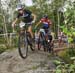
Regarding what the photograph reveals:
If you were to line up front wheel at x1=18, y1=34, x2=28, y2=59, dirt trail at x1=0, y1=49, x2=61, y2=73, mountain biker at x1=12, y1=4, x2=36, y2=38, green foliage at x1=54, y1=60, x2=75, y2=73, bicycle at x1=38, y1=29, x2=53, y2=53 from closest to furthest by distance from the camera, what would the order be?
green foliage at x1=54, y1=60, x2=75, y2=73 → dirt trail at x1=0, y1=49, x2=61, y2=73 → front wheel at x1=18, y1=34, x2=28, y2=59 → mountain biker at x1=12, y1=4, x2=36, y2=38 → bicycle at x1=38, y1=29, x2=53, y2=53

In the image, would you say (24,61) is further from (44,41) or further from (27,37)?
(44,41)

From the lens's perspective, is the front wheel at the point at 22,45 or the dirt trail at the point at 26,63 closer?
the dirt trail at the point at 26,63

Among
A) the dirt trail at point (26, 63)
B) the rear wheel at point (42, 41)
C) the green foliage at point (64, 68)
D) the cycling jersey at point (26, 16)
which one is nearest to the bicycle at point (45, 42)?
the rear wheel at point (42, 41)

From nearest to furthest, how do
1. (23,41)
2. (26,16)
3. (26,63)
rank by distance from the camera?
(26,63)
(23,41)
(26,16)

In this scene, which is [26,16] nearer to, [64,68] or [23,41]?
[23,41]

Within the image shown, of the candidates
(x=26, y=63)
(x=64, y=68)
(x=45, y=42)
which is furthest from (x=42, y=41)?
(x=64, y=68)

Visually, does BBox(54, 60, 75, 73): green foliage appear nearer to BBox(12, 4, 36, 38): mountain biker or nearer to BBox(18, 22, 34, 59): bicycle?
BBox(18, 22, 34, 59): bicycle

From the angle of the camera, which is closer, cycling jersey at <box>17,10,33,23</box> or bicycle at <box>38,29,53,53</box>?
cycling jersey at <box>17,10,33,23</box>

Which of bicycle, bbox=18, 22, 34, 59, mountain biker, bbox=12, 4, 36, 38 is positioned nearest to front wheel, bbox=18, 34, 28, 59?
bicycle, bbox=18, 22, 34, 59

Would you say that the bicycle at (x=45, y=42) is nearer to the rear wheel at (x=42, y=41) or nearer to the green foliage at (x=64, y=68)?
→ the rear wheel at (x=42, y=41)

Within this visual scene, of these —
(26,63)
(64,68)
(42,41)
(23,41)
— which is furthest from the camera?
(42,41)

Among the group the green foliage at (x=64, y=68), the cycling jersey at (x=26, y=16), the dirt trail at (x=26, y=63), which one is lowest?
the dirt trail at (x=26, y=63)

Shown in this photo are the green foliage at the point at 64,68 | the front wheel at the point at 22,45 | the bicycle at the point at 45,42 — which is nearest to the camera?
the green foliage at the point at 64,68

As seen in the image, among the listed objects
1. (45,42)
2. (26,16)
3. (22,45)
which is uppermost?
(26,16)
